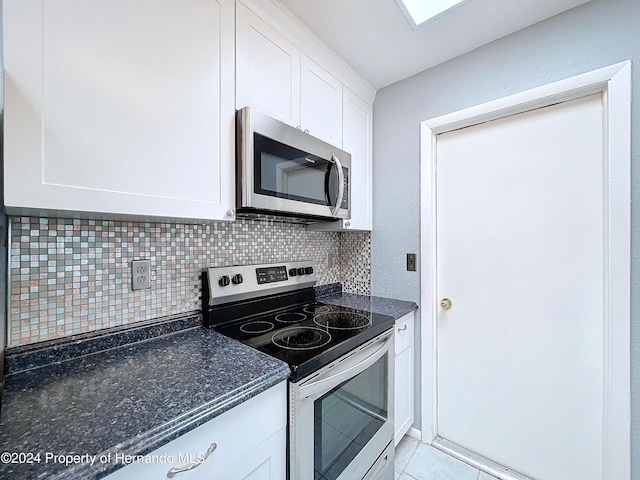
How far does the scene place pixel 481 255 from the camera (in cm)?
158

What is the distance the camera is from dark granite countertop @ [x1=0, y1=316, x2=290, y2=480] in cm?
54

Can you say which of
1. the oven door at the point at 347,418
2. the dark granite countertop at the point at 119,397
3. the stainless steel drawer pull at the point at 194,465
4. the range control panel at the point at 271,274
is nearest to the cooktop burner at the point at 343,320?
the oven door at the point at 347,418

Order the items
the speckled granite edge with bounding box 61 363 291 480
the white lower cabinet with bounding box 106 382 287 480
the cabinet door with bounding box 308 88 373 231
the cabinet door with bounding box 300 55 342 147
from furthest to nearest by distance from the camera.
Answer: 1. the cabinet door with bounding box 308 88 373 231
2. the cabinet door with bounding box 300 55 342 147
3. the white lower cabinet with bounding box 106 382 287 480
4. the speckled granite edge with bounding box 61 363 291 480

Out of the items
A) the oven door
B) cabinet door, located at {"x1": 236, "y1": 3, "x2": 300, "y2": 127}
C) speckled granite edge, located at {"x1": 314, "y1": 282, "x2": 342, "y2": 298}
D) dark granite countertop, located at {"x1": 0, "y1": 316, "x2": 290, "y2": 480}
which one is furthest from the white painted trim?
cabinet door, located at {"x1": 236, "y1": 3, "x2": 300, "y2": 127}

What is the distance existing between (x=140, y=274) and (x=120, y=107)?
638 millimetres

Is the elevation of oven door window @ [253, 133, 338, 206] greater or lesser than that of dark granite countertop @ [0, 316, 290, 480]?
greater

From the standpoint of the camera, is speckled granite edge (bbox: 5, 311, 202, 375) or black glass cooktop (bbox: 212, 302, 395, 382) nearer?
speckled granite edge (bbox: 5, 311, 202, 375)

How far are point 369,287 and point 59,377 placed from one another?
1.71 m

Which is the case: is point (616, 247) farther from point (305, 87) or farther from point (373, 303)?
point (305, 87)

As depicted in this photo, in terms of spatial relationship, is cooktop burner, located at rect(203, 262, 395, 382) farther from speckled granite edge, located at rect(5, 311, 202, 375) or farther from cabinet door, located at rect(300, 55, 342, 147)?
cabinet door, located at rect(300, 55, 342, 147)

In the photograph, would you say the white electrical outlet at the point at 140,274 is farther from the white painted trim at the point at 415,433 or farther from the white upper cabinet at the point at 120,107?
the white painted trim at the point at 415,433

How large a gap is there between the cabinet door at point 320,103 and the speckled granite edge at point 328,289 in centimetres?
103

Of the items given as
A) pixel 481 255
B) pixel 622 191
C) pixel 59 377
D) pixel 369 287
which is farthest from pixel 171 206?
pixel 622 191

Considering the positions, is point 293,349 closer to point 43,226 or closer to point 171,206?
point 171,206
